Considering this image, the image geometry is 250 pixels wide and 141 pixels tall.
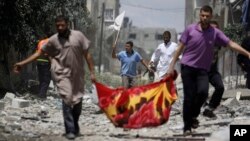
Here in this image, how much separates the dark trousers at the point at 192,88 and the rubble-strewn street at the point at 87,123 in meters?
0.33

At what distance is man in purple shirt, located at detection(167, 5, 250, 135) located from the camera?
779 cm

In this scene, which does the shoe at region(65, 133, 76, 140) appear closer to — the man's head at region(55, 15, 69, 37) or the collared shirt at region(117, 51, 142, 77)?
the man's head at region(55, 15, 69, 37)

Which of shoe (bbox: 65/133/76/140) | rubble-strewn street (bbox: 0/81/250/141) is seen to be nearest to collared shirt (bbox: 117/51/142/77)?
rubble-strewn street (bbox: 0/81/250/141)

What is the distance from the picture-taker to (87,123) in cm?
1037

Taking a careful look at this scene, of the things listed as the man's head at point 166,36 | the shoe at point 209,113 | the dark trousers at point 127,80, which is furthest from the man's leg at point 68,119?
the dark trousers at point 127,80

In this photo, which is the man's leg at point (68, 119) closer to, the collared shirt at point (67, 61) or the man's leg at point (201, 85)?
the collared shirt at point (67, 61)

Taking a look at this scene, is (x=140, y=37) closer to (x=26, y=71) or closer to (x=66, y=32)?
(x=26, y=71)

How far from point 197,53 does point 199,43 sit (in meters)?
0.13

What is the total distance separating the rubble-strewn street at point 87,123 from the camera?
8.01 metres

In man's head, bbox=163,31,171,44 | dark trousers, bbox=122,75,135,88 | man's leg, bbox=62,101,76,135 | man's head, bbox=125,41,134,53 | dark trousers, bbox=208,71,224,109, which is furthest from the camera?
dark trousers, bbox=122,75,135,88

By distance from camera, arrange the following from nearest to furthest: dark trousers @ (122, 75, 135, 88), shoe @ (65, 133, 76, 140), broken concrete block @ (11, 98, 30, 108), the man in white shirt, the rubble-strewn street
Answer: shoe @ (65, 133, 76, 140) < the rubble-strewn street < the man in white shirt < broken concrete block @ (11, 98, 30, 108) < dark trousers @ (122, 75, 135, 88)

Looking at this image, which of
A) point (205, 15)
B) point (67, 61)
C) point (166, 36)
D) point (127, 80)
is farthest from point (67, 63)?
point (127, 80)

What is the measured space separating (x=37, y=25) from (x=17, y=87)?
5.69ft

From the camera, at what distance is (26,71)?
18.6m
